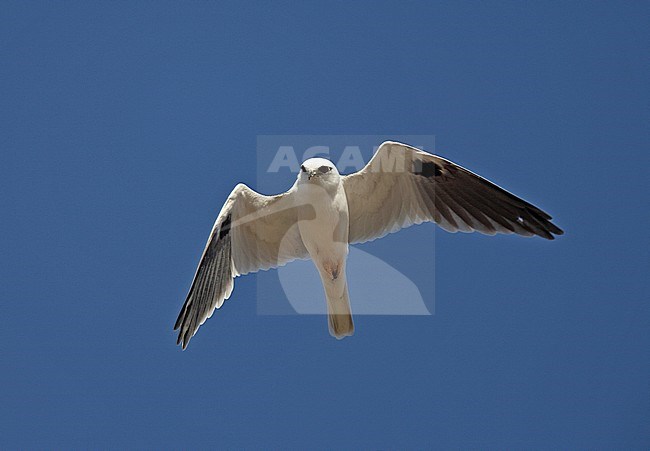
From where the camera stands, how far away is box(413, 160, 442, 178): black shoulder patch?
33.3 feet

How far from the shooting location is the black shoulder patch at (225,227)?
33.9ft

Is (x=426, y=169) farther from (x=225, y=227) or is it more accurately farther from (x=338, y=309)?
(x=225, y=227)

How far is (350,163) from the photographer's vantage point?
1129 cm

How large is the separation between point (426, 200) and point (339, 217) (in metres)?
1.11

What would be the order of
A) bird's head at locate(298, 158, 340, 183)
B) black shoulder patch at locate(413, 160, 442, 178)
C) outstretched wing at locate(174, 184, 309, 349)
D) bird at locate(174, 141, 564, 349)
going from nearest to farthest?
1. bird's head at locate(298, 158, 340, 183)
2. bird at locate(174, 141, 564, 349)
3. outstretched wing at locate(174, 184, 309, 349)
4. black shoulder patch at locate(413, 160, 442, 178)

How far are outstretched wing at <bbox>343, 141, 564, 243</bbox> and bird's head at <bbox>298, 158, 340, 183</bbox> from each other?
58 centimetres

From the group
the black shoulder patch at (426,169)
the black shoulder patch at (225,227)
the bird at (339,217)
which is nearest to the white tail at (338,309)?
the bird at (339,217)

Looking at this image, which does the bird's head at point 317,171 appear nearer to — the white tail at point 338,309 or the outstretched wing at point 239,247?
the outstretched wing at point 239,247

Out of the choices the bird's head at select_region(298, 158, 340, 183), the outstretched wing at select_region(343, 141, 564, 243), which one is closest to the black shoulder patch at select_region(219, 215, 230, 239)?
the bird's head at select_region(298, 158, 340, 183)

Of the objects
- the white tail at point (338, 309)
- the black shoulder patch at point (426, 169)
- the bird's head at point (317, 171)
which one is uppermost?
the black shoulder patch at point (426, 169)

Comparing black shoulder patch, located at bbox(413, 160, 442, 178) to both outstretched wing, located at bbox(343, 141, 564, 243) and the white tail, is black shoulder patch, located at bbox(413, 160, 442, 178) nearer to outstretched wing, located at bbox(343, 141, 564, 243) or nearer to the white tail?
outstretched wing, located at bbox(343, 141, 564, 243)

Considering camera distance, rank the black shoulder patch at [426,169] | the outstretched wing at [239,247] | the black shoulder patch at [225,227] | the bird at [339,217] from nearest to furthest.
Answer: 1. the bird at [339,217]
2. the outstretched wing at [239,247]
3. the black shoulder patch at [426,169]
4. the black shoulder patch at [225,227]

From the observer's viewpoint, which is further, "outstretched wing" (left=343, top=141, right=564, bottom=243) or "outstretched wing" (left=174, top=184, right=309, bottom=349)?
A: "outstretched wing" (left=174, top=184, right=309, bottom=349)

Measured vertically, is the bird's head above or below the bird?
above
